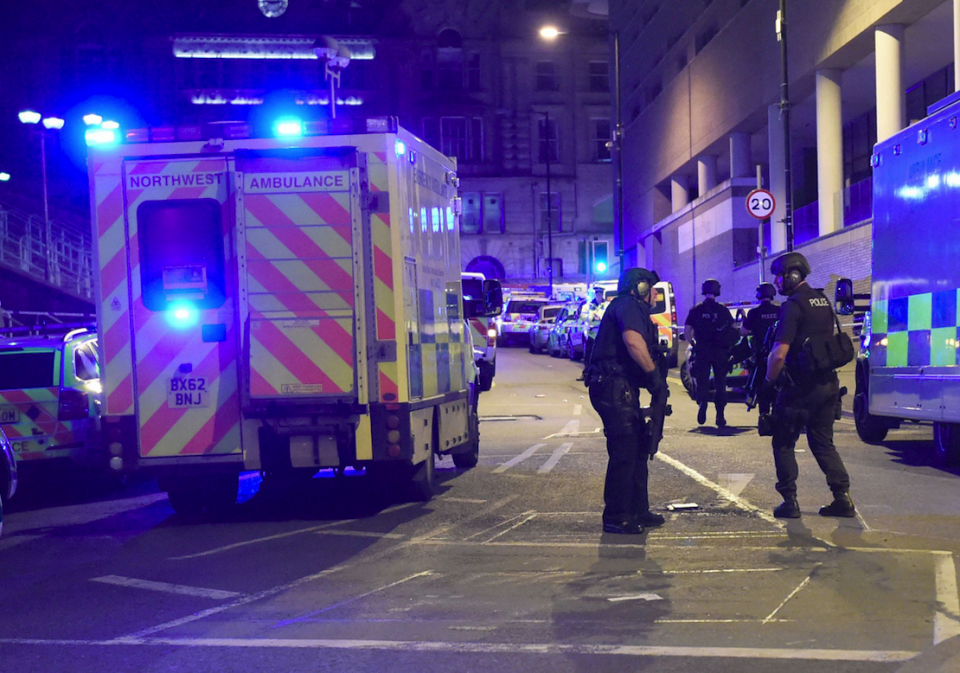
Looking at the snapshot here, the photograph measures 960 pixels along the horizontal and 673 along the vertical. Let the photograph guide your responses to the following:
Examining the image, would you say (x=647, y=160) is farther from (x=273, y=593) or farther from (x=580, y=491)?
(x=273, y=593)

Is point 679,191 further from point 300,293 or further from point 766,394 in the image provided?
point 300,293

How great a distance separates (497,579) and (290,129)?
396 centimetres

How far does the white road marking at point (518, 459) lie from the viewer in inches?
446

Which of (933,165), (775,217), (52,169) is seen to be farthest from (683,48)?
(933,165)

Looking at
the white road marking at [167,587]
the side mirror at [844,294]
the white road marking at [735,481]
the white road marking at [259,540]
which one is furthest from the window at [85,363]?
the side mirror at [844,294]

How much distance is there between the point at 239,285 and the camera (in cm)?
849

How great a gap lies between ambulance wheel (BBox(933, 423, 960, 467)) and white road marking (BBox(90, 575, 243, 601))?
7298 millimetres

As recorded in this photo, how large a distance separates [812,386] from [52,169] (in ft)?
103

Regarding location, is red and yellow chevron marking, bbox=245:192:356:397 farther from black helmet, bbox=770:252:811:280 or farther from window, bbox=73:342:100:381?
window, bbox=73:342:100:381

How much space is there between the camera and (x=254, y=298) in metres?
8.49

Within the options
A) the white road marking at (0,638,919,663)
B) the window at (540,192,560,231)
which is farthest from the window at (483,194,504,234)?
the white road marking at (0,638,919,663)

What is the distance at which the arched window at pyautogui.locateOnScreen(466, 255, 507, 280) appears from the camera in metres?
67.1

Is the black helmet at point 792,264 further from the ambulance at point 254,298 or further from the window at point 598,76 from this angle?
the window at point 598,76

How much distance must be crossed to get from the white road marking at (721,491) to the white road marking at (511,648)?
310cm
